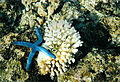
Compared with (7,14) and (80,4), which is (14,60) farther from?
(80,4)

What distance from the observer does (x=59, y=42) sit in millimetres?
3080

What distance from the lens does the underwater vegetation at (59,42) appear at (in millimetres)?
2797

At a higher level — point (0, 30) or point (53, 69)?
point (0, 30)

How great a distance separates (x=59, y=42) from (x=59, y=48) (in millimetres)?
177

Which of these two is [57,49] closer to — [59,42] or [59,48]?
[59,48]

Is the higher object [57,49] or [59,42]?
[59,42]

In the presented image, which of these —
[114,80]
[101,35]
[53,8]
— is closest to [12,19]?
[53,8]

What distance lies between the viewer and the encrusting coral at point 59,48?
3.00 m

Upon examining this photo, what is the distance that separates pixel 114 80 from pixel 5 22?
3.81m

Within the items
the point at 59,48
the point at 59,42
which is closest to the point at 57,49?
the point at 59,48

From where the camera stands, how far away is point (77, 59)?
3350mm

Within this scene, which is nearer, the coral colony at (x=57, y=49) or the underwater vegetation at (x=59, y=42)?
the underwater vegetation at (x=59, y=42)

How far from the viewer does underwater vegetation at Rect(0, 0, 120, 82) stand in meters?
2.80

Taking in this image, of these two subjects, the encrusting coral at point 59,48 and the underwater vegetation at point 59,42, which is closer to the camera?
the underwater vegetation at point 59,42
